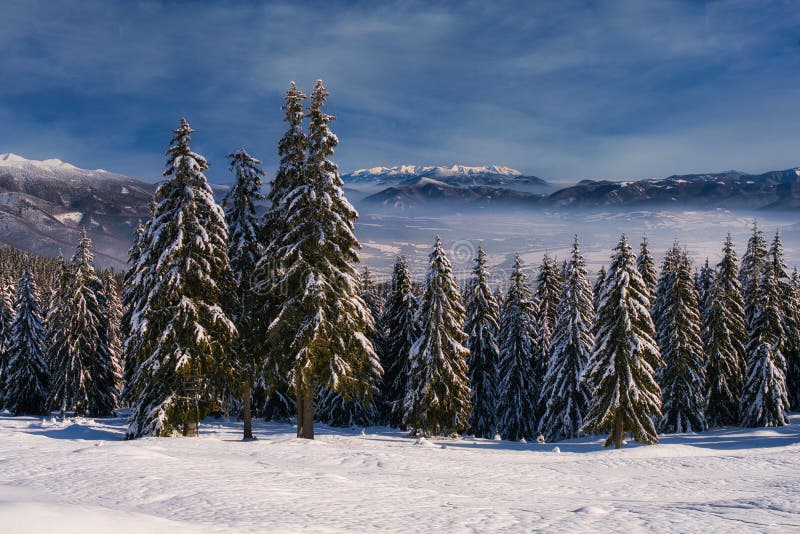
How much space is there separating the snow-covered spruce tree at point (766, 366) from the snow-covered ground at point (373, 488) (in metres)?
16.6

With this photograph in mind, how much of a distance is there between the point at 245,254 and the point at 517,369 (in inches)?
939

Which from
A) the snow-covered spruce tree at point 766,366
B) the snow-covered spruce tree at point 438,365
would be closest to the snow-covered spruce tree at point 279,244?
the snow-covered spruce tree at point 438,365

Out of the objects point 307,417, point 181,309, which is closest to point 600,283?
point 307,417

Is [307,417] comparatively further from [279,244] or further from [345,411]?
[345,411]

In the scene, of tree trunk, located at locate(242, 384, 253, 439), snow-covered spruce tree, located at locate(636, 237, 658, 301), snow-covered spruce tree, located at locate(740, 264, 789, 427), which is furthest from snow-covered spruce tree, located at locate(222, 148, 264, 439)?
snow-covered spruce tree, located at locate(740, 264, 789, 427)

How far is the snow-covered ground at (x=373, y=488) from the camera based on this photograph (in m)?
9.23

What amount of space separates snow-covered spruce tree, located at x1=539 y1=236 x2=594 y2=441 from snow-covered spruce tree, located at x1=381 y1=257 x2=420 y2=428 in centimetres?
1101

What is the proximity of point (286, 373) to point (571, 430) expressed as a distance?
75.3 feet

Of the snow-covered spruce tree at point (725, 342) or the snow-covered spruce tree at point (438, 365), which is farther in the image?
the snow-covered spruce tree at point (725, 342)

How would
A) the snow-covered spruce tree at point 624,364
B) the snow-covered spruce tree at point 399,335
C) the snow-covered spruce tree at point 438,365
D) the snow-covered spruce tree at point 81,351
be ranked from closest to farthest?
the snow-covered spruce tree at point 624,364, the snow-covered spruce tree at point 438,365, the snow-covered spruce tree at point 81,351, the snow-covered spruce tree at point 399,335

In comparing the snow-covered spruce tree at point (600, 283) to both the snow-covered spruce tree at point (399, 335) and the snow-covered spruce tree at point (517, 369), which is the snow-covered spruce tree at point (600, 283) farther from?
the snow-covered spruce tree at point (399, 335)

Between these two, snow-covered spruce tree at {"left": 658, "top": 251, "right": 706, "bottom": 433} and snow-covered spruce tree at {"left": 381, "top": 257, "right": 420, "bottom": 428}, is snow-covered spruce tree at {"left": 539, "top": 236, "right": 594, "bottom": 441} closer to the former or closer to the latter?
snow-covered spruce tree at {"left": 658, "top": 251, "right": 706, "bottom": 433}

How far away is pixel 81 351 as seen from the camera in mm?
38750

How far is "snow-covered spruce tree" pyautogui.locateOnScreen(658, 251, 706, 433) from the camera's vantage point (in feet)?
119
